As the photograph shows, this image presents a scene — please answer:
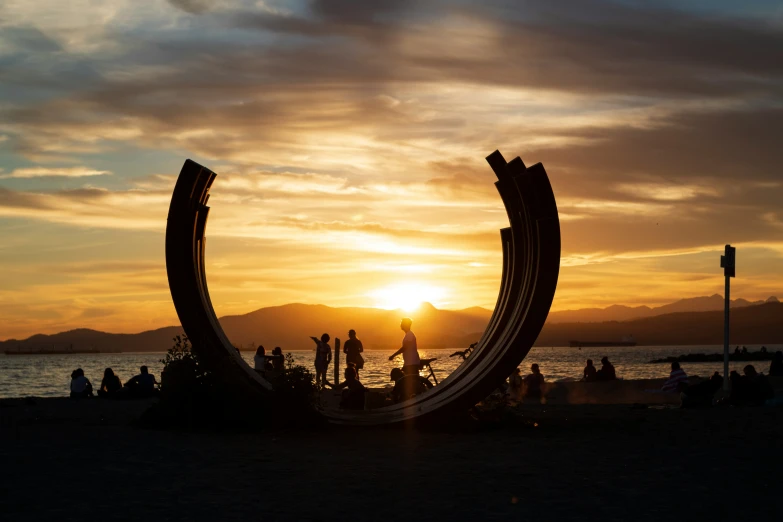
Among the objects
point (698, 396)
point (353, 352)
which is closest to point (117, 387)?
point (353, 352)

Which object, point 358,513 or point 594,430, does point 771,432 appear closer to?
point 594,430

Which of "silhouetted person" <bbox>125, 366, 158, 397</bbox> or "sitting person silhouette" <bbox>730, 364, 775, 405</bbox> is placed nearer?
"sitting person silhouette" <bbox>730, 364, 775, 405</bbox>

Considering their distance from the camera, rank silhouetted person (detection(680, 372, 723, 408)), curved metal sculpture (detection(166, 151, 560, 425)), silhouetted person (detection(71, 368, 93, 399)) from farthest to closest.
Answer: silhouetted person (detection(71, 368, 93, 399)) → silhouetted person (detection(680, 372, 723, 408)) → curved metal sculpture (detection(166, 151, 560, 425))

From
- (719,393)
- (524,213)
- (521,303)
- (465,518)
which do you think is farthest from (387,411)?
(719,393)

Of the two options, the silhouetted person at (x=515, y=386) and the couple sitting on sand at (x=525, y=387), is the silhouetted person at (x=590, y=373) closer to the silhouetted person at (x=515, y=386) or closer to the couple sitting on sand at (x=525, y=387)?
the couple sitting on sand at (x=525, y=387)

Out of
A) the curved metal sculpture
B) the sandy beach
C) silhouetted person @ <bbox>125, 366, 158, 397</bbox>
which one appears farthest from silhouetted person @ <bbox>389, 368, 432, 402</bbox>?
silhouetted person @ <bbox>125, 366, 158, 397</bbox>

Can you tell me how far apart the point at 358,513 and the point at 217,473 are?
235cm

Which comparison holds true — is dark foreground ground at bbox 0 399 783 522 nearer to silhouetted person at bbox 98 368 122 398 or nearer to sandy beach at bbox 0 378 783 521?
sandy beach at bbox 0 378 783 521

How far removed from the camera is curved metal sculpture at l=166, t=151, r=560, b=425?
1241cm

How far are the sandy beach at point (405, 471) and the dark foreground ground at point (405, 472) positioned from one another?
0.6 inches

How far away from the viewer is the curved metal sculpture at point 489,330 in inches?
489

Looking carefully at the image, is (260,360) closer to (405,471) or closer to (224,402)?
(224,402)

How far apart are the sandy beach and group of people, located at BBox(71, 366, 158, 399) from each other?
636cm

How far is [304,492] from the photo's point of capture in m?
8.00
